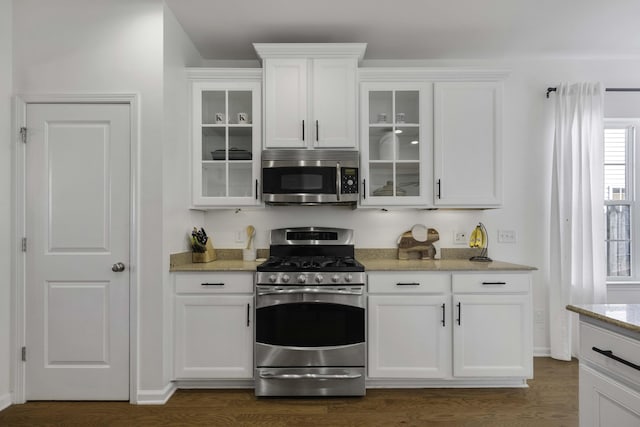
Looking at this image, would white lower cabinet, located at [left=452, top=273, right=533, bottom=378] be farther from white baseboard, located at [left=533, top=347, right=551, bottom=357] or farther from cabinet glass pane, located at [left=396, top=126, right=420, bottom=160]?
cabinet glass pane, located at [left=396, top=126, right=420, bottom=160]

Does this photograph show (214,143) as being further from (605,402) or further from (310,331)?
(605,402)

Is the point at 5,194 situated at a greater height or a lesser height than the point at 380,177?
lesser

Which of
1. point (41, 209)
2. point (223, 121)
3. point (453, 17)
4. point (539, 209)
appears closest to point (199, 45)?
point (223, 121)

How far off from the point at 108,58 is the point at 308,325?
7.55 feet

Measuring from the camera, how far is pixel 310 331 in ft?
7.98

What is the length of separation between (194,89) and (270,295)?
5.69 ft

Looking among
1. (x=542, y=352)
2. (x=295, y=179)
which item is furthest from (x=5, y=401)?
(x=542, y=352)

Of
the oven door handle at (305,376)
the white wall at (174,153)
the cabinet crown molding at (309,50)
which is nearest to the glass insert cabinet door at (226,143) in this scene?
the white wall at (174,153)

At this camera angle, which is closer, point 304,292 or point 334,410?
point 334,410

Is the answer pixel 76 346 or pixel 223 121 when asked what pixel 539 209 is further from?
pixel 76 346

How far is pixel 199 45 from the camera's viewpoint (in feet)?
9.90

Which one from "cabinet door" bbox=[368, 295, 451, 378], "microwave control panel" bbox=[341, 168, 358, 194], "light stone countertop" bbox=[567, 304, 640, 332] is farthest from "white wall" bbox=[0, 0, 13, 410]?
"light stone countertop" bbox=[567, 304, 640, 332]

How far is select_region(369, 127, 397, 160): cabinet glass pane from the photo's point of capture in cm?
285

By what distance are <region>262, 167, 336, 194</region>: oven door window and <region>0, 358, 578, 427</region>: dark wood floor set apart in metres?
1.51
